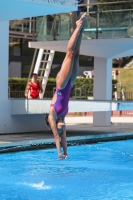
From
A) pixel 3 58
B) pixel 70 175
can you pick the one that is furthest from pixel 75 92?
pixel 70 175

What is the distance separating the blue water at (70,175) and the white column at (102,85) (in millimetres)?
5206

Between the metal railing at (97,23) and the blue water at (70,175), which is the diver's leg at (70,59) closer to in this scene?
the blue water at (70,175)

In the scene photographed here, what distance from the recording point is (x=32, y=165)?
12953mm

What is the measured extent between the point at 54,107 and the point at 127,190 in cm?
292

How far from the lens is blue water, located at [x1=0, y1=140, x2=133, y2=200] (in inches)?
378

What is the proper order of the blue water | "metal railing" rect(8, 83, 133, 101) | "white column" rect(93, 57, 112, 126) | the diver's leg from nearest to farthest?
the diver's leg
the blue water
"white column" rect(93, 57, 112, 126)
"metal railing" rect(8, 83, 133, 101)

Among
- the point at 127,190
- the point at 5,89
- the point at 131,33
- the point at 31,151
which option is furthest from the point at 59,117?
the point at 131,33

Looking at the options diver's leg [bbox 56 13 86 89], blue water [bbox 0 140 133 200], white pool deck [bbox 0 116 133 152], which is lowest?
blue water [bbox 0 140 133 200]

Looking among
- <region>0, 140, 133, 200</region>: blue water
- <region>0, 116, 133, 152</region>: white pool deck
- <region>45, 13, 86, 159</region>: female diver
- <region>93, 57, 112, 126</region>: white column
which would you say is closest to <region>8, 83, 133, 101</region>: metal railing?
<region>93, 57, 112, 126</region>: white column

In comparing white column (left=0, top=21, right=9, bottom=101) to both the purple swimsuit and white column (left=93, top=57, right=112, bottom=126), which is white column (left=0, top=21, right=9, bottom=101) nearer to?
white column (left=93, top=57, right=112, bottom=126)

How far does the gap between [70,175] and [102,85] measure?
10.5 meters

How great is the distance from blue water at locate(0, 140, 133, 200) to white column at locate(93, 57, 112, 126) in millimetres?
5206

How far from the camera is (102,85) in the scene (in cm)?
2166

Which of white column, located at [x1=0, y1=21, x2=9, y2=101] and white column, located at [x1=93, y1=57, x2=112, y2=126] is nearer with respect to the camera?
white column, located at [x1=0, y1=21, x2=9, y2=101]
